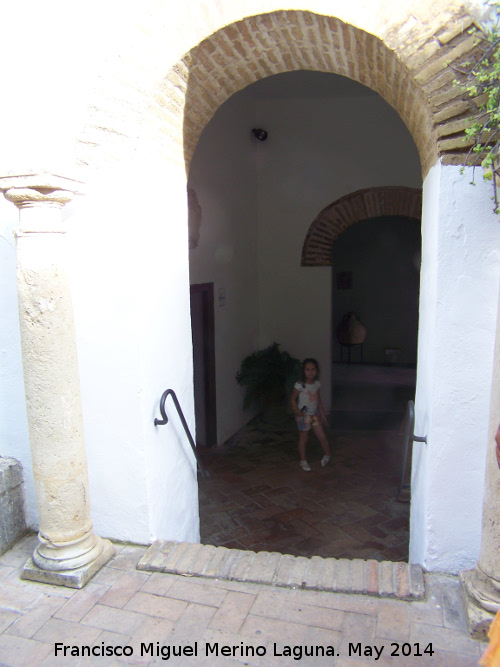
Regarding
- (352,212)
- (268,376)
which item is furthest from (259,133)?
(268,376)

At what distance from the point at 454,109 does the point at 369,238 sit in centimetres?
947

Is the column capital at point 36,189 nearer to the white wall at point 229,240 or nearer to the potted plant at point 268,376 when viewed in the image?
the white wall at point 229,240

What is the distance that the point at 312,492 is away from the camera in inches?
211

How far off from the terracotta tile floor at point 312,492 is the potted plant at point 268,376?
452 millimetres

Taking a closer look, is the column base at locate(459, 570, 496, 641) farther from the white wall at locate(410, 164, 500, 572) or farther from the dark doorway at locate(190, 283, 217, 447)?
the dark doorway at locate(190, 283, 217, 447)

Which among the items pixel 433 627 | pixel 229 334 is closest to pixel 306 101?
pixel 229 334

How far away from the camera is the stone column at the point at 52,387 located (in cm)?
266

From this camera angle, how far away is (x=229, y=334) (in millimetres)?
7043

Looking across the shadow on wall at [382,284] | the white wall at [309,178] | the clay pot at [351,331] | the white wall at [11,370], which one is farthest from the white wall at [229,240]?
the shadow on wall at [382,284]

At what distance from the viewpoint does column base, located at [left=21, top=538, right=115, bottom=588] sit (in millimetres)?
2838

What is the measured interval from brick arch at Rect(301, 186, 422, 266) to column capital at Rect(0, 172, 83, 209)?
5.29m

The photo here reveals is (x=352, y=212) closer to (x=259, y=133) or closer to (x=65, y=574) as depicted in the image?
(x=259, y=133)

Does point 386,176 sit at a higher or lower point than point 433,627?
higher

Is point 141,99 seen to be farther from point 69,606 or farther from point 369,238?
point 369,238
